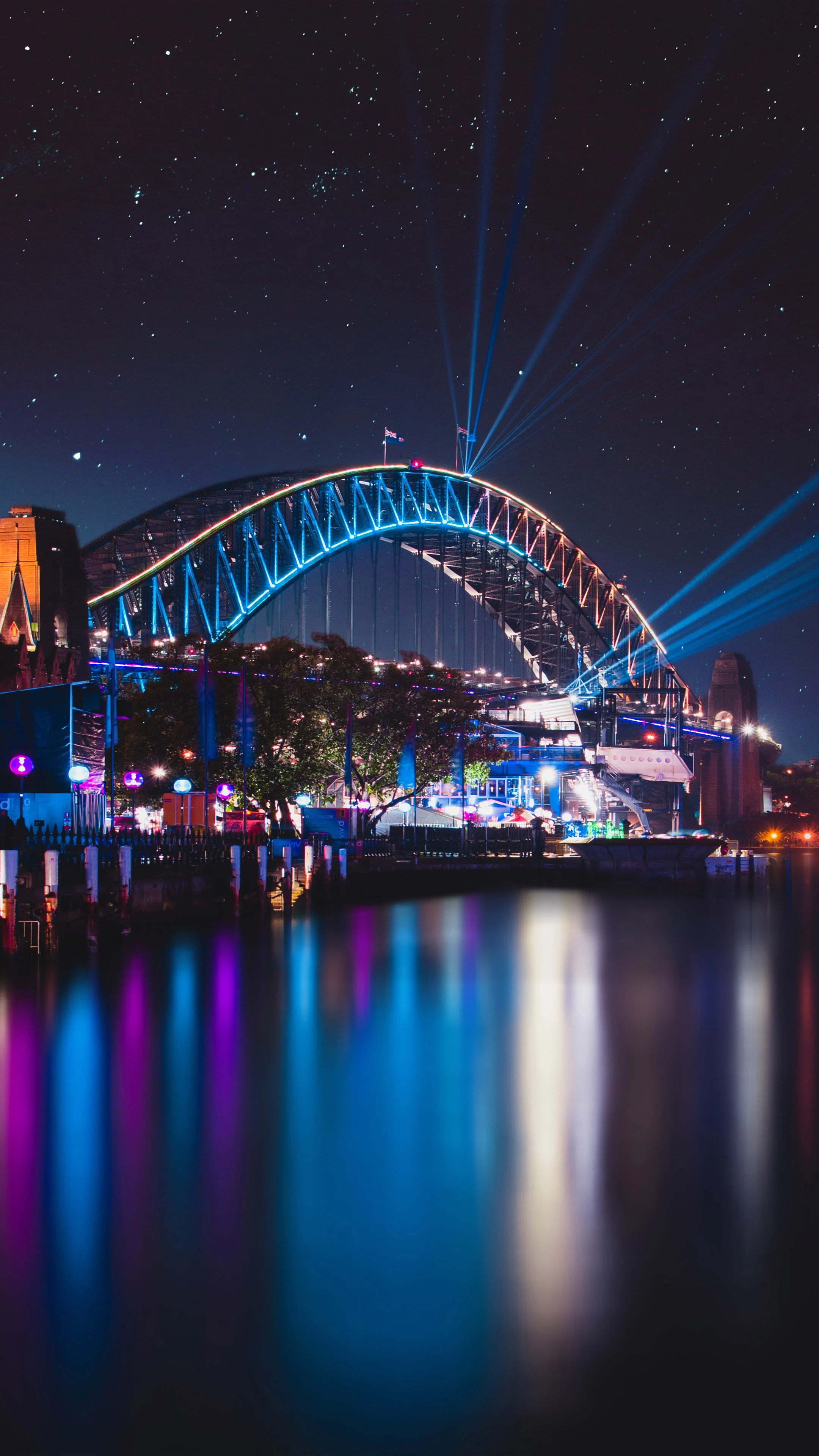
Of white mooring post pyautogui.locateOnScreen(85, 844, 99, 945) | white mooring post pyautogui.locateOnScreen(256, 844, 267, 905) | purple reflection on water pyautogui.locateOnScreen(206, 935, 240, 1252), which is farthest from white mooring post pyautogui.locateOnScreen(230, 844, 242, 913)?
purple reflection on water pyautogui.locateOnScreen(206, 935, 240, 1252)

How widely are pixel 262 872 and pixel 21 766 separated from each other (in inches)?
482

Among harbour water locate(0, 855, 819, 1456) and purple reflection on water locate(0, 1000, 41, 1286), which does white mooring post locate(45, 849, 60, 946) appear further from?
purple reflection on water locate(0, 1000, 41, 1286)

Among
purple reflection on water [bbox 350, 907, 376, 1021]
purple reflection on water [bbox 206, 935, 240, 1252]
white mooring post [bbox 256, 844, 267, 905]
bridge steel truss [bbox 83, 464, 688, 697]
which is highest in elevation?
bridge steel truss [bbox 83, 464, 688, 697]

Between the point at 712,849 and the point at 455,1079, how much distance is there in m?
55.3

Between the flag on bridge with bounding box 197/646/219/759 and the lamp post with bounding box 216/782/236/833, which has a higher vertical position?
the flag on bridge with bounding box 197/646/219/759

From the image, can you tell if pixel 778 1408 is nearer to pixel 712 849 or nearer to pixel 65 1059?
pixel 65 1059

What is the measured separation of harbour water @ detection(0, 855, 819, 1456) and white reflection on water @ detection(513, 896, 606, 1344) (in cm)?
4

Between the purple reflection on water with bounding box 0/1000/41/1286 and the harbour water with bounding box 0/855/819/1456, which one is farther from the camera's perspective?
the purple reflection on water with bounding box 0/1000/41/1286

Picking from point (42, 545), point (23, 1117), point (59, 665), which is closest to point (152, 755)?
point (59, 665)

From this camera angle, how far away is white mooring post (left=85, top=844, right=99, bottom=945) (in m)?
29.5

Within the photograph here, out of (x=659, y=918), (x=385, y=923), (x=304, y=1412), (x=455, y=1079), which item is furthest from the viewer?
(x=659, y=918)

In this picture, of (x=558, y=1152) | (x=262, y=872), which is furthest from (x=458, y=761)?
(x=558, y=1152)

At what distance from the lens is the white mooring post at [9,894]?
86.0ft

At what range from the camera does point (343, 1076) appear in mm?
17797
